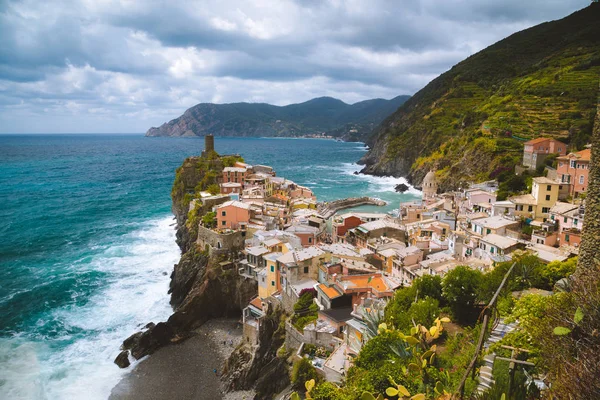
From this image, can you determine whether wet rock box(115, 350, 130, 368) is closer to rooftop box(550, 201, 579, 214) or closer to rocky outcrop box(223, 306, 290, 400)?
rocky outcrop box(223, 306, 290, 400)

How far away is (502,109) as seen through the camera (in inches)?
2879

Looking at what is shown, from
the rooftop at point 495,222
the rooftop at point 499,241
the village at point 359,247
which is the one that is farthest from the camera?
the rooftop at point 495,222

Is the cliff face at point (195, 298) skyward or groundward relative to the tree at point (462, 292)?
groundward

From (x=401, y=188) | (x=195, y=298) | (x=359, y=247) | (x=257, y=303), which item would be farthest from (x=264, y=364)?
(x=401, y=188)

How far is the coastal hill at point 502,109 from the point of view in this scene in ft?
197

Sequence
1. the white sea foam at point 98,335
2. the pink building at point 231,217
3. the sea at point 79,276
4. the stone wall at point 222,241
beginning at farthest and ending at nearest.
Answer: the pink building at point 231,217
the stone wall at point 222,241
the sea at point 79,276
the white sea foam at point 98,335

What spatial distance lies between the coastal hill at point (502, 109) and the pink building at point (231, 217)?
37.2 metres

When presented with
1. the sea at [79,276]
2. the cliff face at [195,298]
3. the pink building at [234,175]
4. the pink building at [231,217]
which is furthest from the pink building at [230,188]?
the pink building at [231,217]

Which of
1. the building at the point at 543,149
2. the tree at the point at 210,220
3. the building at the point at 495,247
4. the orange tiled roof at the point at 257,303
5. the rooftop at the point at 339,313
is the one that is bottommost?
the orange tiled roof at the point at 257,303

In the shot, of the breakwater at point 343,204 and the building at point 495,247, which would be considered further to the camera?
the breakwater at point 343,204

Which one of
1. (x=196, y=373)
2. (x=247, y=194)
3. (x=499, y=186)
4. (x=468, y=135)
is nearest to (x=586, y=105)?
(x=468, y=135)

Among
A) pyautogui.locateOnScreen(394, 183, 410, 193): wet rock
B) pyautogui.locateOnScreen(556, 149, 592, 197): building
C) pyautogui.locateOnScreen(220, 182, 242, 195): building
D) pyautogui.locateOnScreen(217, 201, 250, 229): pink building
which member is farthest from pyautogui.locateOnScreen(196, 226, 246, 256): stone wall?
pyautogui.locateOnScreen(394, 183, 410, 193): wet rock

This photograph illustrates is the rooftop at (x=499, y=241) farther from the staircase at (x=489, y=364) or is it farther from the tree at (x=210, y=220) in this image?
the tree at (x=210, y=220)

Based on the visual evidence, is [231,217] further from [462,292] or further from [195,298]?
[462,292]
